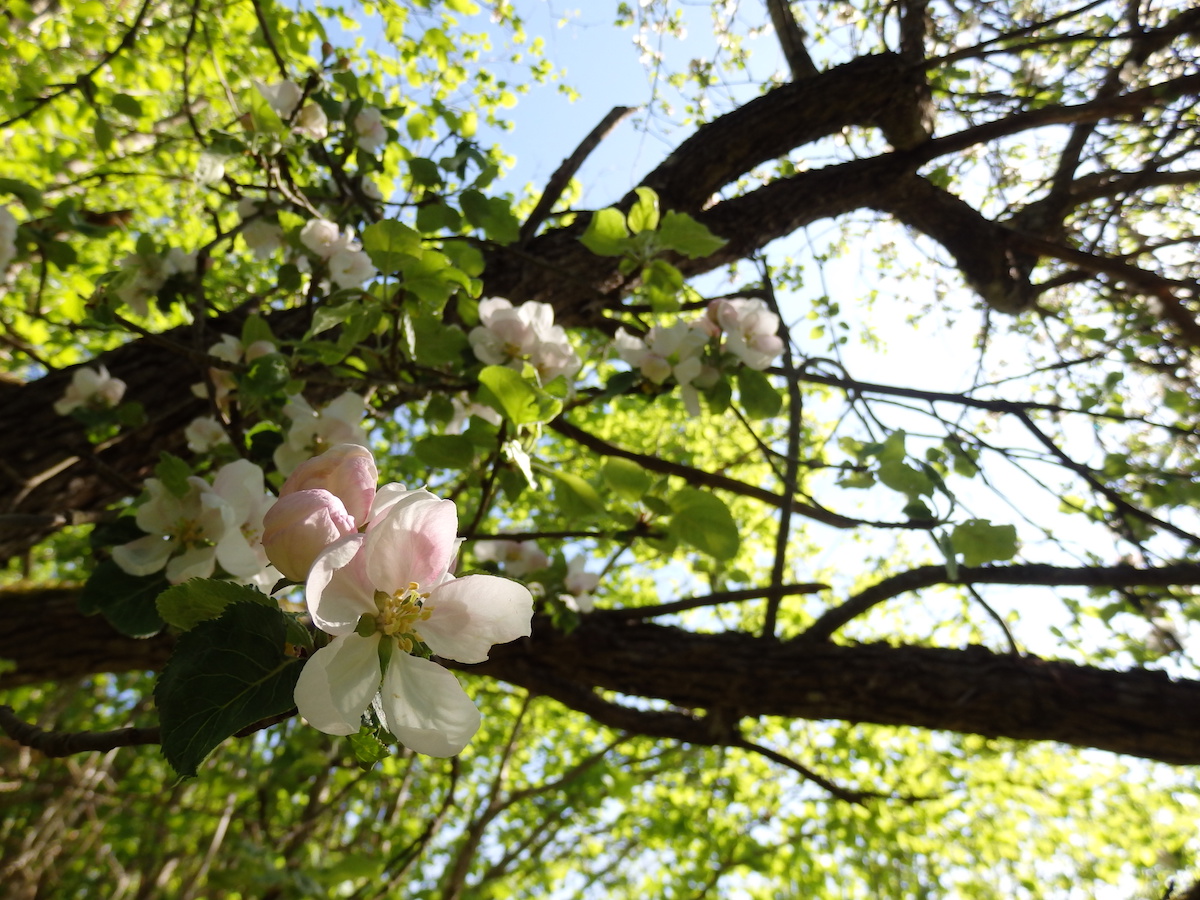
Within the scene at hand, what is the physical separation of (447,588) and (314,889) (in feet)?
6.25

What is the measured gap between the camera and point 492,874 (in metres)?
3.22

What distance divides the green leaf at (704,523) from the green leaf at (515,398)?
41cm

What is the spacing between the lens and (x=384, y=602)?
1.80 feet

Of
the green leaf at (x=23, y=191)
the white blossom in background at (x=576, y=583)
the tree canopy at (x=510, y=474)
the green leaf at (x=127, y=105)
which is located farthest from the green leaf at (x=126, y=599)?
the green leaf at (x=127, y=105)

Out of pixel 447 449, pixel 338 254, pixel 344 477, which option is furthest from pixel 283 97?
pixel 344 477

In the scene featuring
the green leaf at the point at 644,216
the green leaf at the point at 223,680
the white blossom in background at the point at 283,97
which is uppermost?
the white blossom in background at the point at 283,97

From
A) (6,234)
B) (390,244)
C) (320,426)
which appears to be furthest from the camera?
(6,234)

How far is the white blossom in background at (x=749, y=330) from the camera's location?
1476 mm

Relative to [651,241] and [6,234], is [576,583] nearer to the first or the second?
[651,241]

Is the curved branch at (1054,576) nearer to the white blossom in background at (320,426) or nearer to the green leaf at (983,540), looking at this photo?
the green leaf at (983,540)

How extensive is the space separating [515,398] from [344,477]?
1.63ft

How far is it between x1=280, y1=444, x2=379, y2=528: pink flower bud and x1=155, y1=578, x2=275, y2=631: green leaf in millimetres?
79

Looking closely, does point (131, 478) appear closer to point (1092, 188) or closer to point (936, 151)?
point (936, 151)

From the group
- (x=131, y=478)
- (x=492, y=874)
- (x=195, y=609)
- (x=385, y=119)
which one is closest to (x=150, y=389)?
(x=131, y=478)
